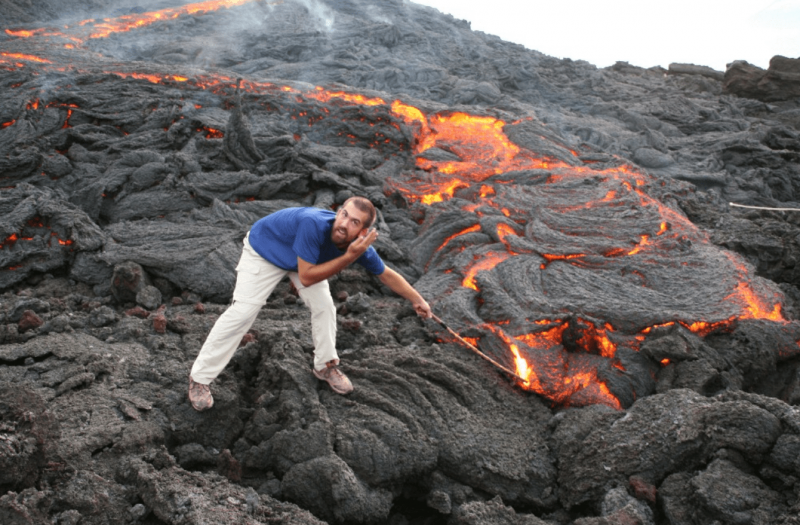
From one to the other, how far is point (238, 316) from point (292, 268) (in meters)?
0.57

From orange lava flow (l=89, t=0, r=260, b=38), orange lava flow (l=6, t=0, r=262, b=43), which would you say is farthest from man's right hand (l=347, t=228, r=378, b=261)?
orange lava flow (l=89, t=0, r=260, b=38)

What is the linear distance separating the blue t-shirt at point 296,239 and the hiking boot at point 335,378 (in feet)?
3.15

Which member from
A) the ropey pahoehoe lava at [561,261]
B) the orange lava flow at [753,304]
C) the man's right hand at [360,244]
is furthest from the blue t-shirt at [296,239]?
the orange lava flow at [753,304]

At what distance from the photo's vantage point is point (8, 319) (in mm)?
5230

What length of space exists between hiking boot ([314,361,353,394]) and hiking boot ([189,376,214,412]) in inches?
36.3

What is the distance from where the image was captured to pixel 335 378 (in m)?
4.54

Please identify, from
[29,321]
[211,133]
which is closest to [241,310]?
[29,321]

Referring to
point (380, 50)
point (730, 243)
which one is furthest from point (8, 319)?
point (380, 50)

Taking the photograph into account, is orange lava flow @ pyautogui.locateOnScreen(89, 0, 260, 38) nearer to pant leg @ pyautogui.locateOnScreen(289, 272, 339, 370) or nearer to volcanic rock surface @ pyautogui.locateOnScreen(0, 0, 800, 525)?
volcanic rock surface @ pyautogui.locateOnScreen(0, 0, 800, 525)

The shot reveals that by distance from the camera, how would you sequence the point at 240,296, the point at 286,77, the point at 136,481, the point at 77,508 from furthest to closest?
1. the point at 286,77
2. the point at 240,296
3. the point at 136,481
4. the point at 77,508

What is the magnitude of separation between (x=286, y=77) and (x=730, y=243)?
13.0m

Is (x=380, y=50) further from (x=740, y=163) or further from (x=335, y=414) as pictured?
(x=335, y=414)

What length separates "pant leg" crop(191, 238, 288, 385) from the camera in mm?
4051

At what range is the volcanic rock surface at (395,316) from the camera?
3.48 metres
